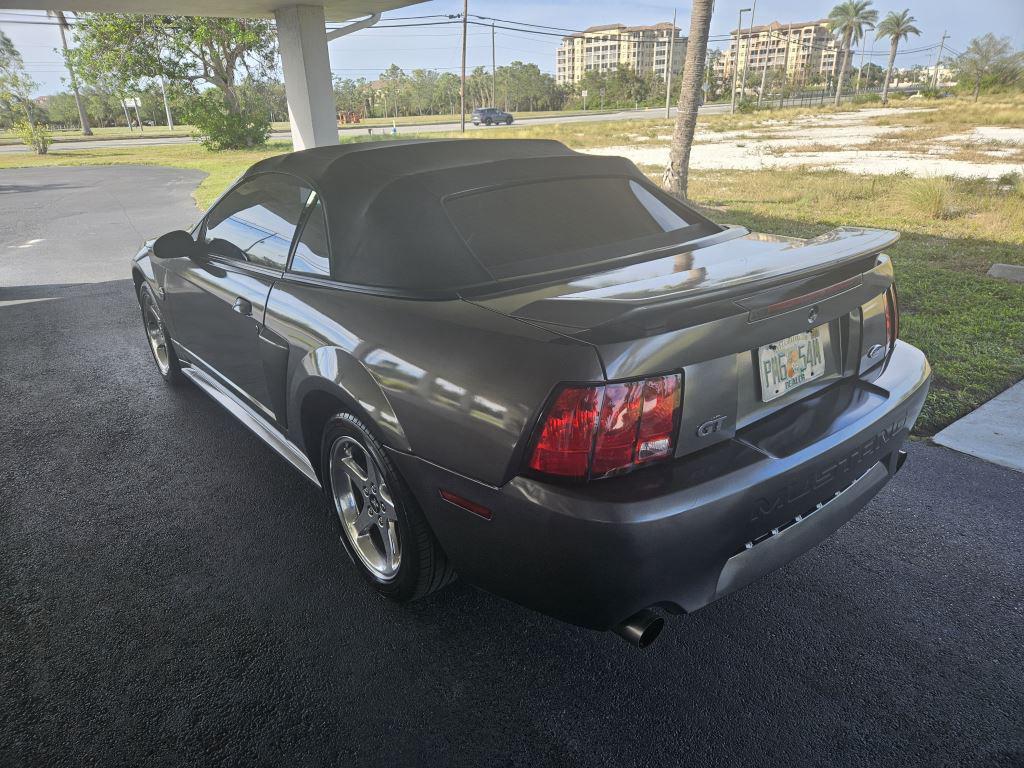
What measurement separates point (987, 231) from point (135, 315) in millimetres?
10748

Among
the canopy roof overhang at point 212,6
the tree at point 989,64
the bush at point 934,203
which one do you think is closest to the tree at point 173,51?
the canopy roof overhang at point 212,6

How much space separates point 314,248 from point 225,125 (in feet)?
110

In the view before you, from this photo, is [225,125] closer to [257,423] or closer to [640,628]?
[257,423]

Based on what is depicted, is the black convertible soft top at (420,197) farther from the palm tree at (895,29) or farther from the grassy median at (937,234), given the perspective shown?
the palm tree at (895,29)

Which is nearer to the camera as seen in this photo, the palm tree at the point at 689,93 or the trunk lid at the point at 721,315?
the trunk lid at the point at 721,315

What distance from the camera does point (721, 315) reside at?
175 cm

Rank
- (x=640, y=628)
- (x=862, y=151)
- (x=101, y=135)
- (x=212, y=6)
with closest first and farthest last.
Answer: (x=640, y=628), (x=212, y=6), (x=862, y=151), (x=101, y=135)

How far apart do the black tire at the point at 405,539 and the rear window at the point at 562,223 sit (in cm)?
72

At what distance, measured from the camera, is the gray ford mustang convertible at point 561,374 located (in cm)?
172

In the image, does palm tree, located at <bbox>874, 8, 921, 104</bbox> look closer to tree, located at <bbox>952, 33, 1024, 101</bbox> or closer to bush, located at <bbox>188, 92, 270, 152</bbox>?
tree, located at <bbox>952, 33, 1024, 101</bbox>

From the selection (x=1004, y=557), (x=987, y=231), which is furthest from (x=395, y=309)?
(x=987, y=231)

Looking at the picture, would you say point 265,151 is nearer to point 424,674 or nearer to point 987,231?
point 987,231

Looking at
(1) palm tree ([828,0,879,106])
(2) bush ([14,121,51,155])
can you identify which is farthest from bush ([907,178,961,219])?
(1) palm tree ([828,0,879,106])

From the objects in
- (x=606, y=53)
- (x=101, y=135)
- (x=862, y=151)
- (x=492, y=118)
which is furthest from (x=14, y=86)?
(x=606, y=53)
